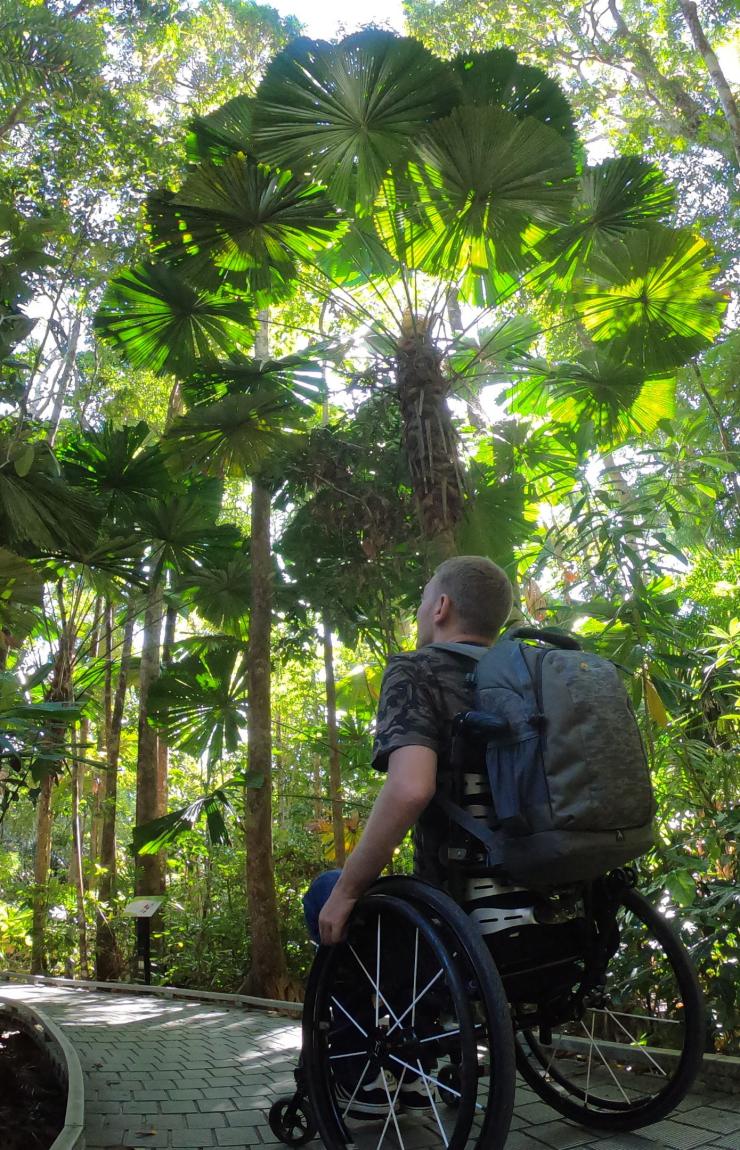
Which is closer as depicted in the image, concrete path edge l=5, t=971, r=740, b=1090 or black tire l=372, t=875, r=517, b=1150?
black tire l=372, t=875, r=517, b=1150

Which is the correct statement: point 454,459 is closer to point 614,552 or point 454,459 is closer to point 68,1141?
point 614,552

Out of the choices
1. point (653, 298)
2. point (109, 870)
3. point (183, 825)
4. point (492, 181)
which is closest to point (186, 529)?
point (183, 825)

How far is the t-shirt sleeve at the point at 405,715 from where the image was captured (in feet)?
5.89

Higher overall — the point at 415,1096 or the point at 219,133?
the point at 219,133

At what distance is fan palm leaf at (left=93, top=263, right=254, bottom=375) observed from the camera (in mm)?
6242

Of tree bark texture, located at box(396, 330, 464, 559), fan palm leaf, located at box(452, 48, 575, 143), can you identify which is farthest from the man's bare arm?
fan palm leaf, located at box(452, 48, 575, 143)

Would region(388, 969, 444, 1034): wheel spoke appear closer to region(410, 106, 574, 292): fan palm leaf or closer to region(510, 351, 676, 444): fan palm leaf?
region(410, 106, 574, 292): fan palm leaf

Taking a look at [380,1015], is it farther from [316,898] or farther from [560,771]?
[560,771]

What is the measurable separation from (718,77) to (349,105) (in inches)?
234

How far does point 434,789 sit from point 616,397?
514cm

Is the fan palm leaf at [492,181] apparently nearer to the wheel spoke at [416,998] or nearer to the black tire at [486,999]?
the black tire at [486,999]

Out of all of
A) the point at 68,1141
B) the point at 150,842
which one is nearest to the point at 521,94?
the point at 68,1141

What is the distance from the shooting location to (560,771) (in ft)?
5.34

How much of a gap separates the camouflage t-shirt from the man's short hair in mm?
179
